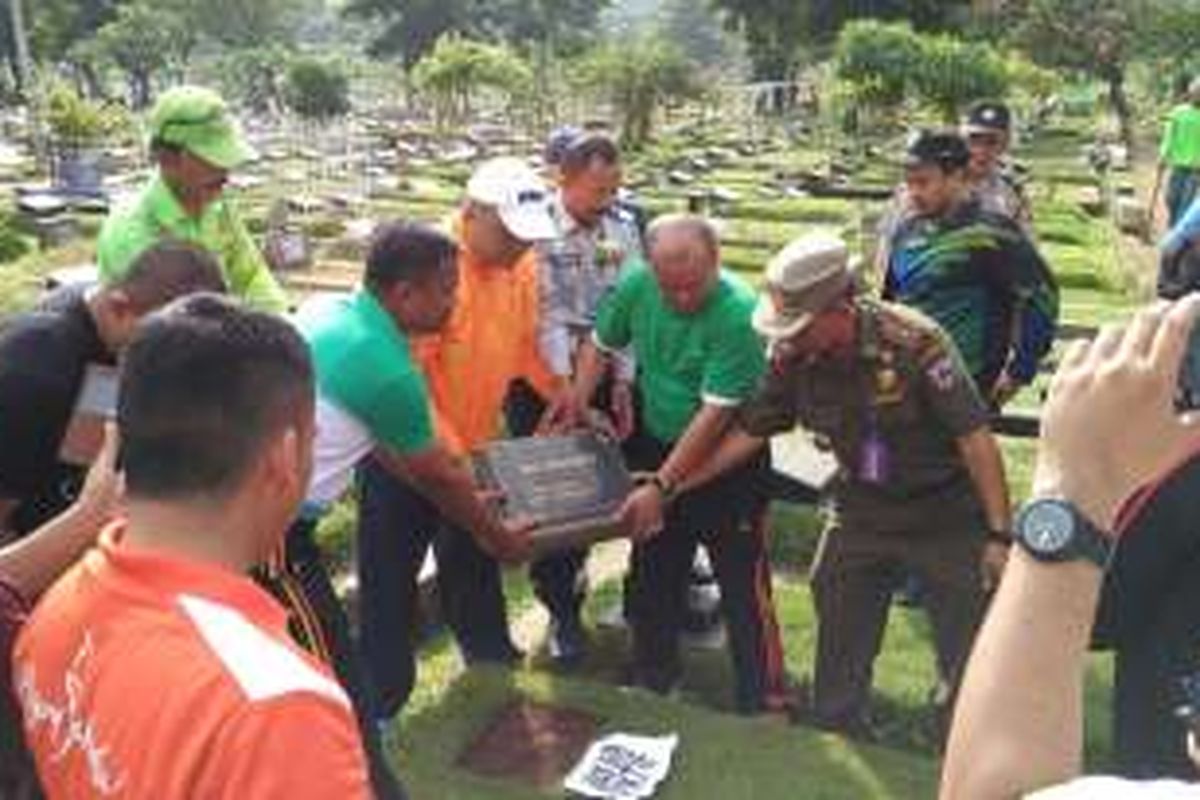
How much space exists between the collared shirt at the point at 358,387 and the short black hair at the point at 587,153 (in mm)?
1906

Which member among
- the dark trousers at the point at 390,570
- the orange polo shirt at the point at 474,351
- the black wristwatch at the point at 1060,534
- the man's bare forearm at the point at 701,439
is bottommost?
the dark trousers at the point at 390,570

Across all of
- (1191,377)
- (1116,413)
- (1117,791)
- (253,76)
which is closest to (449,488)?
(1191,377)

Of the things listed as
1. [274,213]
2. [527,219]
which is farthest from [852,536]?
[274,213]

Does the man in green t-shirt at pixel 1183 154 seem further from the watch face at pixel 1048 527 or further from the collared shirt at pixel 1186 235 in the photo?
the watch face at pixel 1048 527

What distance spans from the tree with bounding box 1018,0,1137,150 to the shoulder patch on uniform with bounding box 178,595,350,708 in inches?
1243

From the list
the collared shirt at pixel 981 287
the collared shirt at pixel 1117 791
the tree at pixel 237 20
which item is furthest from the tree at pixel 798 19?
the collared shirt at pixel 1117 791

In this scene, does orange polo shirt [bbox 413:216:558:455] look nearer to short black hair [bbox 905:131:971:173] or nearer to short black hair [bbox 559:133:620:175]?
short black hair [bbox 559:133:620:175]

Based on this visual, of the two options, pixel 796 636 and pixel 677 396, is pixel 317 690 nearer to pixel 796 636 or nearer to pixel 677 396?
pixel 677 396

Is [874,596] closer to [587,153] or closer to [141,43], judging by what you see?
[587,153]

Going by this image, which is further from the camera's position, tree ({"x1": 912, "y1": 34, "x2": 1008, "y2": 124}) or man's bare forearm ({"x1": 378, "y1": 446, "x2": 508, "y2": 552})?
tree ({"x1": 912, "y1": 34, "x2": 1008, "y2": 124})

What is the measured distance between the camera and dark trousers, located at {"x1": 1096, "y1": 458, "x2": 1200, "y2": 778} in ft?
10.5

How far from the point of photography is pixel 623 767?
522 centimetres

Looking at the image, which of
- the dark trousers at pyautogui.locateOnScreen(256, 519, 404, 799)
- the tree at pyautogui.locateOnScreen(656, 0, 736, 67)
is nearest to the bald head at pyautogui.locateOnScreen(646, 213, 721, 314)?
the dark trousers at pyautogui.locateOnScreen(256, 519, 404, 799)

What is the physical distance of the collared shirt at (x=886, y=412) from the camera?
4.86 m
